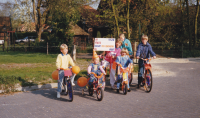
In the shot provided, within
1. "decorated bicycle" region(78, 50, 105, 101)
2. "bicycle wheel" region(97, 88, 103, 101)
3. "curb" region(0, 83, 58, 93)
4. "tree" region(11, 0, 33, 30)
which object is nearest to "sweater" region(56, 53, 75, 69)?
"decorated bicycle" region(78, 50, 105, 101)

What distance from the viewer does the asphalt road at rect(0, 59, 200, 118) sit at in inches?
219

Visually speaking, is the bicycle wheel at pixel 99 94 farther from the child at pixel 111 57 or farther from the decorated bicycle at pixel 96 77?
the child at pixel 111 57

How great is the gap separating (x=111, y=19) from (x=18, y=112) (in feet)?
57.3

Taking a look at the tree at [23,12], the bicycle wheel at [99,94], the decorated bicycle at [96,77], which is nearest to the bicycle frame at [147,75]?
the decorated bicycle at [96,77]

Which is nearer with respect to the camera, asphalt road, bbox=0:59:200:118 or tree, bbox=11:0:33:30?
asphalt road, bbox=0:59:200:118

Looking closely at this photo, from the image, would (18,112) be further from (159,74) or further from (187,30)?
(187,30)

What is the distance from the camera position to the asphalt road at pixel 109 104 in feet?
18.3

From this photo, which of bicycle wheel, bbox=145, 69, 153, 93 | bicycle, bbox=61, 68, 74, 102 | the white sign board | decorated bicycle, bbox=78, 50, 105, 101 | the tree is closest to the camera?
bicycle, bbox=61, 68, 74, 102

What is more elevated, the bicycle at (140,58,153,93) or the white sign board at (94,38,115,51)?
the white sign board at (94,38,115,51)

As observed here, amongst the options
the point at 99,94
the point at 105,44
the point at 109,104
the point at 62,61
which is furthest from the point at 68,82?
the point at 105,44

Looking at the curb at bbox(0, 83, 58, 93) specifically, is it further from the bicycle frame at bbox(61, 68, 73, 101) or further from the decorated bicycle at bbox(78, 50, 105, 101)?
the decorated bicycle at bbox(78, 50, 105, 101)

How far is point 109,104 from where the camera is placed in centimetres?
653

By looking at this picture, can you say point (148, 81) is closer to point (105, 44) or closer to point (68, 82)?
point (105, 44)

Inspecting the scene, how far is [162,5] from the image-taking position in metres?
22.7
